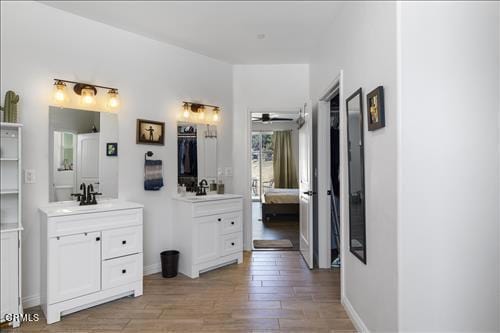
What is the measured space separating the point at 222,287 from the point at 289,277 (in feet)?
2.48

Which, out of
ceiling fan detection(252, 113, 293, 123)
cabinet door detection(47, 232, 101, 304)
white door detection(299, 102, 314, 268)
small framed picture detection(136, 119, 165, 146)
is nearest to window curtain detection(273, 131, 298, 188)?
ceiling fan detection(252, 113, 293, 123)

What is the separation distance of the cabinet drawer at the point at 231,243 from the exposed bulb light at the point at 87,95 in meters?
2.03

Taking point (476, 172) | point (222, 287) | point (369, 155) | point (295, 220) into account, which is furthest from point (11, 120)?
point (295, 220)

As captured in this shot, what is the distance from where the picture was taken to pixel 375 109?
1.96m

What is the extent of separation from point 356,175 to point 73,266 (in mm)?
2351

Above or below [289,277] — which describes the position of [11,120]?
above

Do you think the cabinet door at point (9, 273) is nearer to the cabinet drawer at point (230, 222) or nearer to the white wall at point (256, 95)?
the cabinet drawer at point (230, 222)

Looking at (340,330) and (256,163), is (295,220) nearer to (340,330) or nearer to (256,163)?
(256,163)

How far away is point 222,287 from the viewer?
3135 mm

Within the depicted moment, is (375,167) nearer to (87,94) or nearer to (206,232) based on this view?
(206,232)

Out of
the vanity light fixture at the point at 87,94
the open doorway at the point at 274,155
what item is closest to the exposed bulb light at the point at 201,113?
the vanity light fixture at the point at 87,94

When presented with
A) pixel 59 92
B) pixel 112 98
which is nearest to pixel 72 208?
pixel 59 92

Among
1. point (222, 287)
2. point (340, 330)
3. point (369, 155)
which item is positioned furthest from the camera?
point (222, 287)

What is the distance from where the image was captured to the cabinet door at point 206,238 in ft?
11.3
